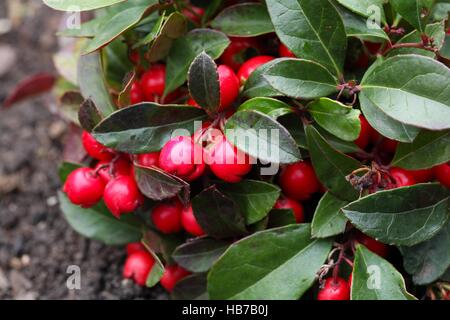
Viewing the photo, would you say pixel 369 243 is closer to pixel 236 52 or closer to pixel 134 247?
pixel 236 52

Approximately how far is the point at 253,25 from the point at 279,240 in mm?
513

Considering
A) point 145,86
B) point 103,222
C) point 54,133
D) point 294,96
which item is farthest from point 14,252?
point 294,96

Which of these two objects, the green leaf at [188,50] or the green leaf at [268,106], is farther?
the green leaf at [188,50]

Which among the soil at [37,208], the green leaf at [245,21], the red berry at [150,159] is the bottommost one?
the soil at [37,208]

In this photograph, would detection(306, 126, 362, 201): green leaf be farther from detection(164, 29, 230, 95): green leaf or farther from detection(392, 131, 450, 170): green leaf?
detection(164, 29, 230, 95): green leaf

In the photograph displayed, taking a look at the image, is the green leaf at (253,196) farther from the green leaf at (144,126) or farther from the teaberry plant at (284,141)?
the green leaf at (144,126)

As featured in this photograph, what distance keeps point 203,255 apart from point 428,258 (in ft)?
1.72

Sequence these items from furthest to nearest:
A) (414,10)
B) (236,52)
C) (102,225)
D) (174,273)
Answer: (102,225), (174,273), (236,52), (414,10)

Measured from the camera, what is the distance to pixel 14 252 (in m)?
2.08

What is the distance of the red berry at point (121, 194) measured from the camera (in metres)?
1.50

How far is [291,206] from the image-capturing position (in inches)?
61.1

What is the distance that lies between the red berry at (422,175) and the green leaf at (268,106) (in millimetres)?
323

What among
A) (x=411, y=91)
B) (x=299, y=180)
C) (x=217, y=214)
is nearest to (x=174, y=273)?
(x=217, y=214)

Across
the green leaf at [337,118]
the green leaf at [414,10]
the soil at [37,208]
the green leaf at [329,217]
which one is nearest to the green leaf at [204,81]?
the green leaf at [337,118]
